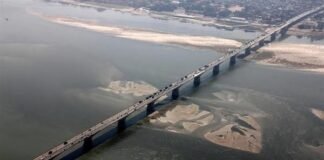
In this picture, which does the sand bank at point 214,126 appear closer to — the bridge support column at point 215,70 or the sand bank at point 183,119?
the sand bank at point 183,119

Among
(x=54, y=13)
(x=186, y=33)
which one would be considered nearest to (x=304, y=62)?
(x=186, y=33)

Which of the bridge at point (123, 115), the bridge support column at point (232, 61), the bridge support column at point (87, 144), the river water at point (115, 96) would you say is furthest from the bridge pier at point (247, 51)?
the bridge support column at point (87, 144)

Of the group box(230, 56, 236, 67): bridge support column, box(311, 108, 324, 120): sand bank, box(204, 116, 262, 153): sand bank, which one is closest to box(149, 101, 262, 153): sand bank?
box(204, 116, 262, 153): sand bank

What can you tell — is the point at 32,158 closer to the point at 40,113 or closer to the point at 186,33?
the point at 40,113

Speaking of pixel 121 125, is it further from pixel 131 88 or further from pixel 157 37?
pixel 157 37

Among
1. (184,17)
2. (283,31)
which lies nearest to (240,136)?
(283,31)

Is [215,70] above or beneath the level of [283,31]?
beneath
